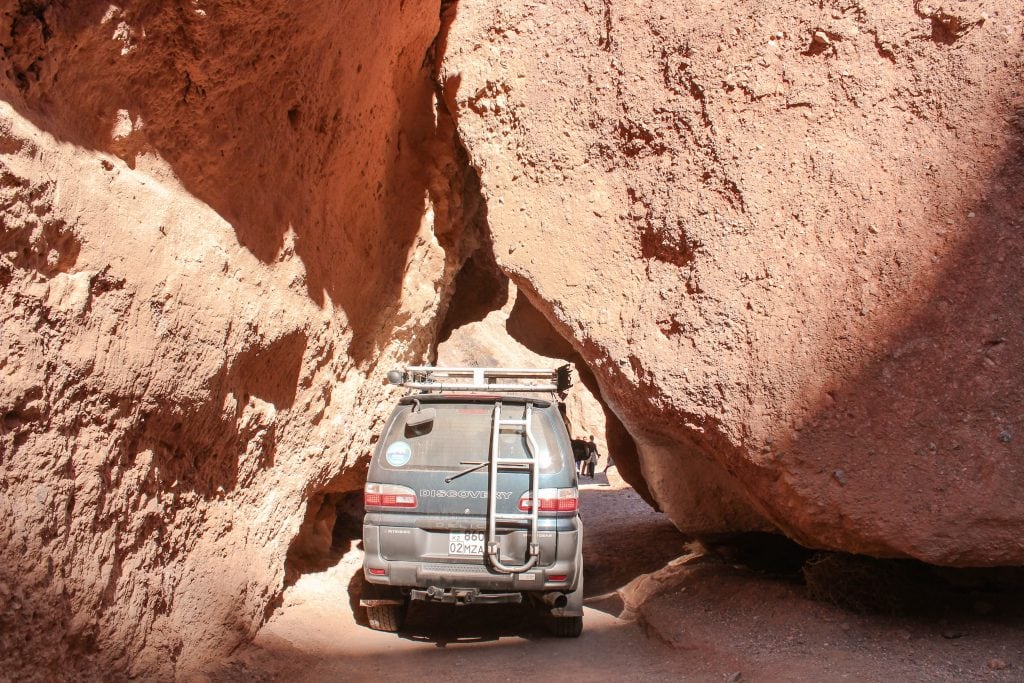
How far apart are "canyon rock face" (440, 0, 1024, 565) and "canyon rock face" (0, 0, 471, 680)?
162cm

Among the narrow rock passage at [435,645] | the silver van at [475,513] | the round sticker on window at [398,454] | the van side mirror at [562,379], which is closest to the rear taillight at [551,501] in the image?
the silver van at [475,513]

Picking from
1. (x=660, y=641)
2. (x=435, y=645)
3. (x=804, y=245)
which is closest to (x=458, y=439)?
(x=435, y=645)

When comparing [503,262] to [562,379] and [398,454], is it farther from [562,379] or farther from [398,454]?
[398,454]

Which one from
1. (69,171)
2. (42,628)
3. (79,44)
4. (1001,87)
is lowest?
(42,628)

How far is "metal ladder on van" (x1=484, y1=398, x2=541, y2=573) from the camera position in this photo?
4754 mm

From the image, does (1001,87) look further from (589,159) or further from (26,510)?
(26,510)

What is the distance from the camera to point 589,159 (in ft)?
19.9

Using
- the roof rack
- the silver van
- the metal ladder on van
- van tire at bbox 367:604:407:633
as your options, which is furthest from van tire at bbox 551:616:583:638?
the roof rack

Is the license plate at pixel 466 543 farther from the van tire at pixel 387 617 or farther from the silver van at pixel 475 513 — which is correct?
the van tire at pixel 387 617

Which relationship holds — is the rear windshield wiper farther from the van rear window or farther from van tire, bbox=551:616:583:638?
van tire, bbox=551:616:583:638

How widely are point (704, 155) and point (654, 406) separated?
187 cm

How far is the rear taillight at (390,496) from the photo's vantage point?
16.2ft

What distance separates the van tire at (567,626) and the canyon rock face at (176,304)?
82.5 inches

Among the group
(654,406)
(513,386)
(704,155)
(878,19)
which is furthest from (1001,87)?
(513,386)
